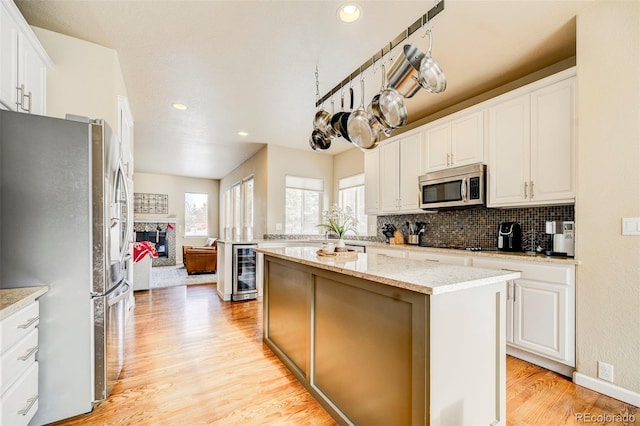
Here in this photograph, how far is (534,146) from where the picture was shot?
2.55 metres

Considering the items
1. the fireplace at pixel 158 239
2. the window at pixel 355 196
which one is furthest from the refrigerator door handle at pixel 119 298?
the fireplace at pixel 158 239

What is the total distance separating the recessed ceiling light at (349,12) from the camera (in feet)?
6.48

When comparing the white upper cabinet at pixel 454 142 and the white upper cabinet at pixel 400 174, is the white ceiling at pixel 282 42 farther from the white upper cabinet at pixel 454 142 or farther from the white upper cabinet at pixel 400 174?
the white upper cabinet at pixel 400 174

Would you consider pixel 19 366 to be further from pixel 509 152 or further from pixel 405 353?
pixel 509 152

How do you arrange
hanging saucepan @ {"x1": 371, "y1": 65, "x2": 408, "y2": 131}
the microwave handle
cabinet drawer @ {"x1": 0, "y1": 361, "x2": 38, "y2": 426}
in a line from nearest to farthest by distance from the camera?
cabinet drawer @ {"x1": 0, "y1": 361, "x2": 38, "y2": 426}, hanging saucepan @ {"x1": 371, "y1": 65, "x2": 408, "y2": 131}, the microwave handle

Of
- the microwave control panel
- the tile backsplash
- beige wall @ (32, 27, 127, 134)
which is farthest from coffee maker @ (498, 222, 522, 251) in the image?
beige wall @ (32, 27, 127, 134)

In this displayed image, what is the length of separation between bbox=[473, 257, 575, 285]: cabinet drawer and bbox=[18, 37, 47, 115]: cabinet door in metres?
3.80

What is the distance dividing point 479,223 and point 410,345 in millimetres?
2575

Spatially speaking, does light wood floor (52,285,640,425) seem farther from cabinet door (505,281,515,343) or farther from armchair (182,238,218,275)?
armchair (182,238,218,275)

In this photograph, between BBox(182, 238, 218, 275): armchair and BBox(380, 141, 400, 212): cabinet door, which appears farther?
BBox(182, 238, 218, 275): armchair

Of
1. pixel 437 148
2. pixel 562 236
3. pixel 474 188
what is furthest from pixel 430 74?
pixel 437 148

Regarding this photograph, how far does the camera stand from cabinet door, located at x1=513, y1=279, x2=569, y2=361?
2158 millimetres

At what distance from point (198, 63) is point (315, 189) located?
11.6 feet

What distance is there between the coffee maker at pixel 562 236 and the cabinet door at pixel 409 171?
4.93 feet
